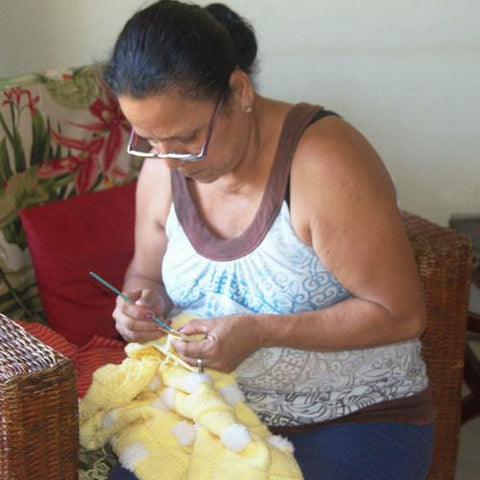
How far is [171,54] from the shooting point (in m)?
1.29

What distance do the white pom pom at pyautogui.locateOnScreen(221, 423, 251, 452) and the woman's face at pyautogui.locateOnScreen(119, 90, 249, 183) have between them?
16.0 inches

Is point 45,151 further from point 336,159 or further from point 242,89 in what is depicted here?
point 336,159

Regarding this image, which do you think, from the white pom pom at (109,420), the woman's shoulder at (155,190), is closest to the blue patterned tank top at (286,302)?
the woman's shoulder at (155,190)

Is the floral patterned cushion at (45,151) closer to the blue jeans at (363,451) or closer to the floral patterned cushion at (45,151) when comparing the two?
the floral patterned cushion at (45,151)

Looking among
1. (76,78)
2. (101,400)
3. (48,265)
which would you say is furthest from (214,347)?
(76,78)

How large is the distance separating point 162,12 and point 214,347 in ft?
1.66

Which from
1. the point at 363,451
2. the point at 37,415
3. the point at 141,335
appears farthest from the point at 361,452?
the point at 37,415

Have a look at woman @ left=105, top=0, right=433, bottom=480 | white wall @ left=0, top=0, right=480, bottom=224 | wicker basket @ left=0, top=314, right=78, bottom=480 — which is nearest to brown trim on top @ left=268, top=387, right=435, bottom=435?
woman @ left=105, top=0, right=433, bottom=480

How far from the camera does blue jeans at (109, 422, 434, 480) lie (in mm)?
1396

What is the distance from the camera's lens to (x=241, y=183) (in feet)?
4.90

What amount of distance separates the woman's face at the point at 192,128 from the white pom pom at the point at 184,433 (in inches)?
15.6

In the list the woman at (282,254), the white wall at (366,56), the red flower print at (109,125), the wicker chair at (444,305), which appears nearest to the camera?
the woman at (282,254)

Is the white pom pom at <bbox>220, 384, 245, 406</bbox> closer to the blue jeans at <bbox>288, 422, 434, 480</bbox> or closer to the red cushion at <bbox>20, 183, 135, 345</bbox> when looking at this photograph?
the blue jeans at <bbox>288, 422, 434, 480</bbox>

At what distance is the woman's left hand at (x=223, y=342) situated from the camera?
135 centimetres
